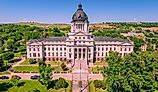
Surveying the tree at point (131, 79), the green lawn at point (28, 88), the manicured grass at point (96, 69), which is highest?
the tree at point (131, 79)

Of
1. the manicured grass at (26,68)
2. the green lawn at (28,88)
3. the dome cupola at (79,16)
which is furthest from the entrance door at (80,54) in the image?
the green lawn at (28,88)

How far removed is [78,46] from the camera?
98.4m

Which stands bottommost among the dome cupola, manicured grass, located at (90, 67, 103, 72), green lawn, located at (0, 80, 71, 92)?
green lawn, located at (0, 80, 71, 92)

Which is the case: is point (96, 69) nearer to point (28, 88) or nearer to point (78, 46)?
point (78, 46)

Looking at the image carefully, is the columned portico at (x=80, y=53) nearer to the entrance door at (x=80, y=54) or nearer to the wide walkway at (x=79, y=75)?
the entrance door at (x=80, y=54)

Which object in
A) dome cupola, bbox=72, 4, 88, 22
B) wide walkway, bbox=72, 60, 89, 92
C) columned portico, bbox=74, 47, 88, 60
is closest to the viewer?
wide walkway, bbox=72, 60, 89, 92

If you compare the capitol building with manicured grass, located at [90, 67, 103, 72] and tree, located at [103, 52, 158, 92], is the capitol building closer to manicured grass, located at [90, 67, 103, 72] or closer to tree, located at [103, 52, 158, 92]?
manicured grass, located at [90, 67, 103, 72]

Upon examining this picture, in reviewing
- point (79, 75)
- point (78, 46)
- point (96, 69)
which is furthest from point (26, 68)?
point (96, 69)

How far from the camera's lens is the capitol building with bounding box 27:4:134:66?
99250 mm

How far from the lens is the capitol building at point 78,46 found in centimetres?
9925

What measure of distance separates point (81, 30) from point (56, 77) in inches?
1148

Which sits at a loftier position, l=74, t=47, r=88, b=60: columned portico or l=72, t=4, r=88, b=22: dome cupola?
l=72, t=4, r=88, b=22: dome cupola

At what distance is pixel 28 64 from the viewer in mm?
99062

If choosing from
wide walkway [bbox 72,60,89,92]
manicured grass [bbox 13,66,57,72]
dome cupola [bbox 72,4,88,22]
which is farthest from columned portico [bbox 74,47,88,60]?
manicured grass [bbox 13,66,57,72]
